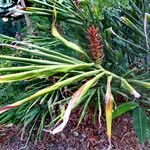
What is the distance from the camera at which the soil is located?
7.60 ft

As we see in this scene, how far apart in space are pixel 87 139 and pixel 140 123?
0.70m

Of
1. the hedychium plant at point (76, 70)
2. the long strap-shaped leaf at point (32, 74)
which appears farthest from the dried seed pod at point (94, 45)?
the long strap-shaped leaf at point (32, 74)

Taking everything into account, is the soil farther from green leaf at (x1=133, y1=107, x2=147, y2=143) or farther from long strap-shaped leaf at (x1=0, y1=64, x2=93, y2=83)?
long strap-shaped leaf at (x1=0, y1=64, x2=93, y2=83)

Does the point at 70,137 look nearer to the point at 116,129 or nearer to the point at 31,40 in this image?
the point at 116,129

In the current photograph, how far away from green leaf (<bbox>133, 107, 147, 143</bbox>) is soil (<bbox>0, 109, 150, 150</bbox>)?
58cm

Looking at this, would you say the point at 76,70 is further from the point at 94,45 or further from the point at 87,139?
the point at 87,139

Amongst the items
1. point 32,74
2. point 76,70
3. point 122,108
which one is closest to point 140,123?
point 122,108

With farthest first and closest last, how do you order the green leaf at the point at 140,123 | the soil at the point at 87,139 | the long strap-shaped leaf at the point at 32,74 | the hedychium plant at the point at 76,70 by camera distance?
the soil at the point at 87,139 < the hedychium plant at the point at 76,70 < the green leaf at the point at 140,123 < the long strap-shaped leaf at the point at 32,74

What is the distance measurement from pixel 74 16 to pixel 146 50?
1.89 feet

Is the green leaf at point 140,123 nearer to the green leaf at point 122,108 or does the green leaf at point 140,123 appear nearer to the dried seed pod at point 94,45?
the green leaf at point 122,108

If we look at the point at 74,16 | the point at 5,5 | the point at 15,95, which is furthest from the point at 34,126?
the point at 5,5

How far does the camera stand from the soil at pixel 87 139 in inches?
91.2

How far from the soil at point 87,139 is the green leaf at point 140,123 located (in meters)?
0.58

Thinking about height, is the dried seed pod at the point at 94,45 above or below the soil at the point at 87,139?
above
